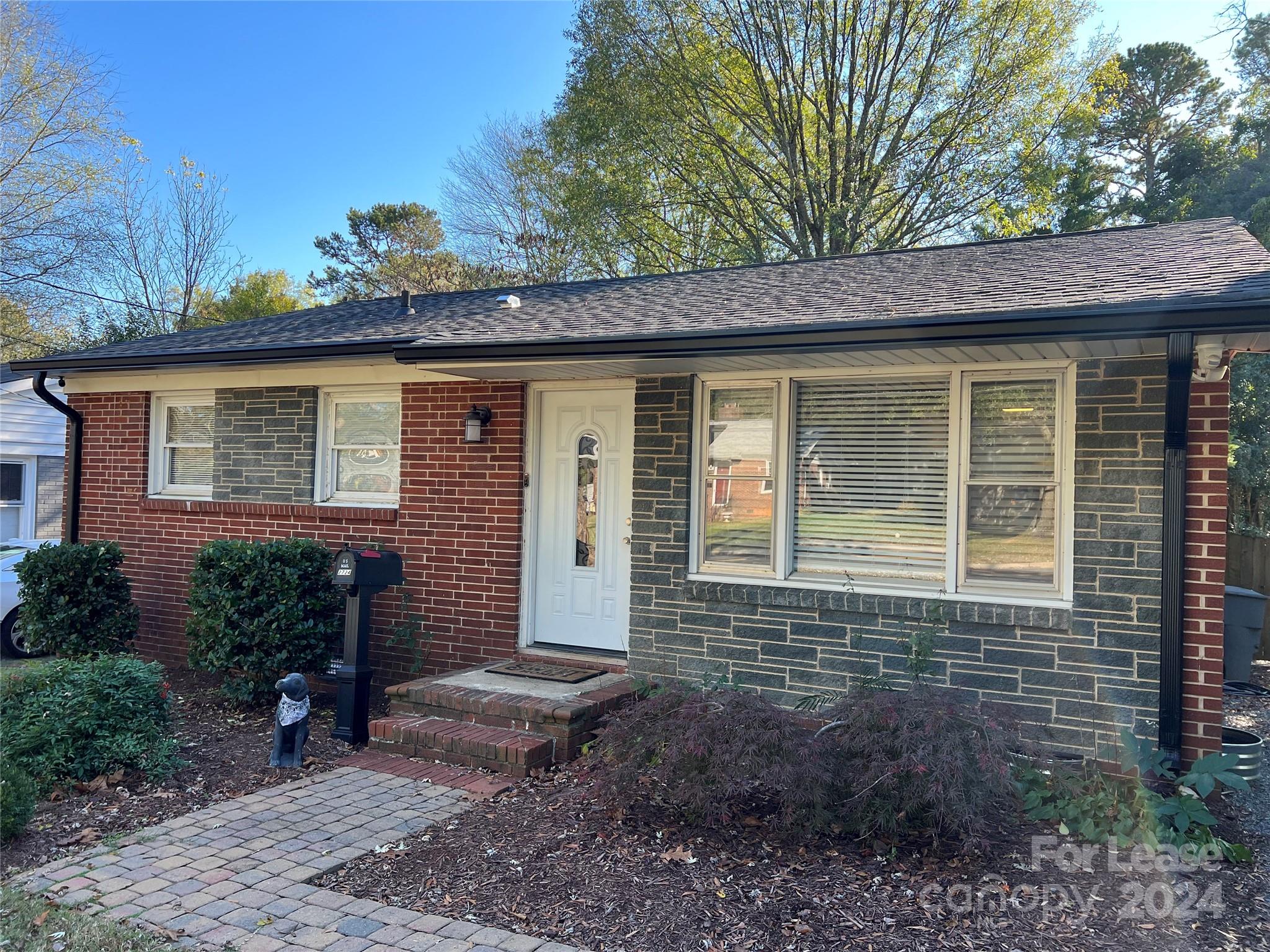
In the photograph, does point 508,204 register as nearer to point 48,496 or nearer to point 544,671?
point 48,496

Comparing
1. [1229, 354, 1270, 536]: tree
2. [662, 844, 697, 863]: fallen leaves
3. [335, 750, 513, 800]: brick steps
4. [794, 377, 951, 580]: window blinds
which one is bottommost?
[335, 750, 513, 800]: brick steps

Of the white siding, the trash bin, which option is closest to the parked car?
the white siding

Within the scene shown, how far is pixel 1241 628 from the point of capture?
7.10 meters

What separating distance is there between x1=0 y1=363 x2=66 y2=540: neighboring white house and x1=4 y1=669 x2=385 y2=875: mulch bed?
10.8 m

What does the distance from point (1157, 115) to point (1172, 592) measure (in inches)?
811

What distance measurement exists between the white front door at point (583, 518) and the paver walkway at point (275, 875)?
2.16m

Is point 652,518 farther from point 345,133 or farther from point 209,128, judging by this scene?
point 209,128

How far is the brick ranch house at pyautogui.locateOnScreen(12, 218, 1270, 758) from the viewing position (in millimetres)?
4969

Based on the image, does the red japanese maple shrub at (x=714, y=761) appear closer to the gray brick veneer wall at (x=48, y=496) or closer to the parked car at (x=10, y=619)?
the parked car at (x=10, y=619)

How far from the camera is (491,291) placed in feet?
32.5

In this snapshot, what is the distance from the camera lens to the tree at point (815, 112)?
17125 mm

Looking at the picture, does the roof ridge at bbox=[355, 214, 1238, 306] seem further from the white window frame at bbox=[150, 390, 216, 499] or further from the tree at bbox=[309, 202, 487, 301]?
the tree at bbox=[309, 202, 487, 301]

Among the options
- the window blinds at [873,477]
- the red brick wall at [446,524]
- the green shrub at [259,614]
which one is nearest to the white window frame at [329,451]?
the red brick wall at [446,524]

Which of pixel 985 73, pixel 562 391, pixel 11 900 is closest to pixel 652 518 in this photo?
pixel 562 391
